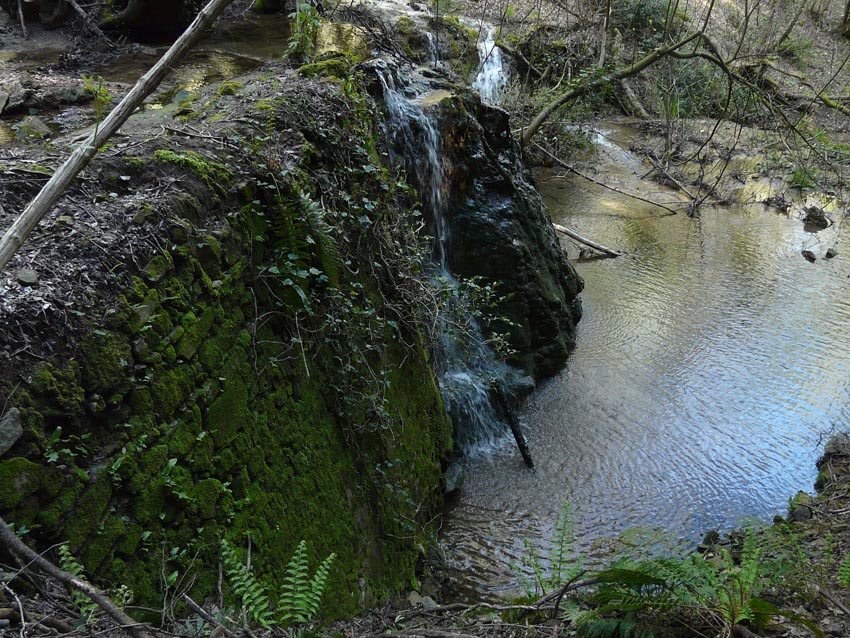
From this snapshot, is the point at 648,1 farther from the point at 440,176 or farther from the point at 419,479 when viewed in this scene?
the point at 419,479

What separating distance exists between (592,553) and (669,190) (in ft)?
33.9

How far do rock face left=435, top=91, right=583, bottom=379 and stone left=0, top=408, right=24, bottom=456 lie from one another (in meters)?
5.15

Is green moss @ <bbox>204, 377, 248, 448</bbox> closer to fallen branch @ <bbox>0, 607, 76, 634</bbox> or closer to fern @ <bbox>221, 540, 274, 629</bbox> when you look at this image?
fern @ <bbox>221, 540, 274, 629</bbox>

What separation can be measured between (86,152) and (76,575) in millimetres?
1632

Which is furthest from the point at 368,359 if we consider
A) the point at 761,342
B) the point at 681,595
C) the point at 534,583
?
the point at 761,342

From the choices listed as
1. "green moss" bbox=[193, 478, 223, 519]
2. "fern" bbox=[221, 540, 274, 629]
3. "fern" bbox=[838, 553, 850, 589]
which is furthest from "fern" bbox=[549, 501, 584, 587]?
"green moss" bbox=[193, 478, 223, 519]

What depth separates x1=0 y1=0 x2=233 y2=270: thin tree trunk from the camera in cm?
232

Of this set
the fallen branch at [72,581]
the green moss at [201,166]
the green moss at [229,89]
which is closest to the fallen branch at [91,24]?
the green moss at [229,89]

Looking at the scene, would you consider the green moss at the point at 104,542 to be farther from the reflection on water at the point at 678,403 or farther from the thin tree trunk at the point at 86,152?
the reflection on water at the point at 678,403

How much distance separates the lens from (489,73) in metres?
14.3

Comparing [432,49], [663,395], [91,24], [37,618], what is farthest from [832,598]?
[432,49]

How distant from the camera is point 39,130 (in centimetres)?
527

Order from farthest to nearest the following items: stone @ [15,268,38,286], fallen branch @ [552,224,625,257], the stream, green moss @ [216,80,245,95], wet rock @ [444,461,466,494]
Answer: fallen branch @ [552,224,625,257] → wet rock @ [444,461,466,494] → the stream → green moss @ [216,80,245,95] → stone @ [15,268,38,286]

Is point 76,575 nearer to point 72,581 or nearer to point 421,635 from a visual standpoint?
point 72,581
